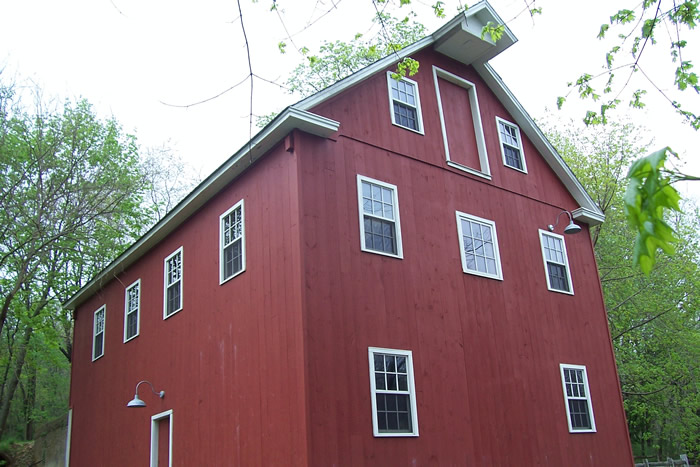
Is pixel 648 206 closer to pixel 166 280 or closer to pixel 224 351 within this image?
pixel 224 351

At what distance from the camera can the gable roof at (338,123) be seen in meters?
10.4

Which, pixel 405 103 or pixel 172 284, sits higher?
pixel 405 103

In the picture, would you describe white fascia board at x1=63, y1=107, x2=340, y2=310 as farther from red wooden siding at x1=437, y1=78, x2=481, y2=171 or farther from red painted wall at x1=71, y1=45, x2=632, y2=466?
red wooden siding at x1=437, y1=78, x2=481, y2=171

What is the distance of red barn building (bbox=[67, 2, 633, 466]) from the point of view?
9.61 metres

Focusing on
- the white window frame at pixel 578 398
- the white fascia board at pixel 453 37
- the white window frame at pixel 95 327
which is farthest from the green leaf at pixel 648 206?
the white window frame at pixel 95 327

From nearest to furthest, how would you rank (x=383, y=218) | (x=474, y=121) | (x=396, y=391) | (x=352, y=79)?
(x=396, y=391), (x=383, y=218), (x=352, y=79), (x=474, y=121)

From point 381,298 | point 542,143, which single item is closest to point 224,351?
point 381,298

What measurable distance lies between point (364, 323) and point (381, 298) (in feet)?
1.85

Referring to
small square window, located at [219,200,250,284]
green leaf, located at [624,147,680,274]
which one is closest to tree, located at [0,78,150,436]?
small square window, located at [219,200,250,284]

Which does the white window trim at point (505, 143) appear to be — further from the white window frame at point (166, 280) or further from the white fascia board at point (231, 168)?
the white window frame at point (166, 280)

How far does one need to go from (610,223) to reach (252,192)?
731 inches

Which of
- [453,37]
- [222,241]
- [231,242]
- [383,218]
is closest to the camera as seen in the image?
[383,218]

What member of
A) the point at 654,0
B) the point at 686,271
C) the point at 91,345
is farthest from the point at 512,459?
the point at 686,271

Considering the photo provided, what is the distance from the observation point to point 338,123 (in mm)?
10570
